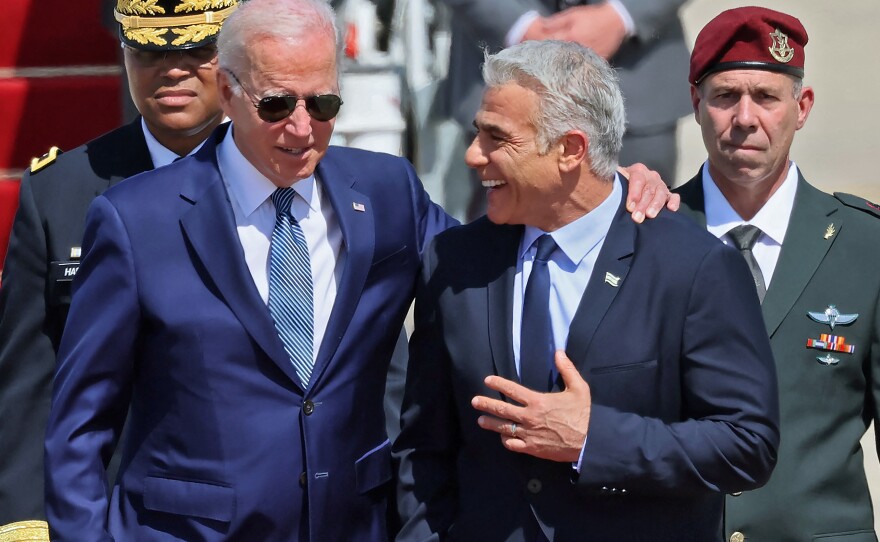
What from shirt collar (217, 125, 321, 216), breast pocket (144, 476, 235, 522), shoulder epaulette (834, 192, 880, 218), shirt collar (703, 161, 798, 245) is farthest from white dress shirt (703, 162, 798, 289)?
breast pocket (144, 476, 235, 522)

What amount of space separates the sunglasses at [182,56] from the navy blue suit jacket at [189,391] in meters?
0.69

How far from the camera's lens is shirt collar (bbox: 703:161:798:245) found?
13.7 ft

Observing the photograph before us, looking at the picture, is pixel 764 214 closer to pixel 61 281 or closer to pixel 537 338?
pixel 537 338

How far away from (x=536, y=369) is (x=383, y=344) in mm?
447

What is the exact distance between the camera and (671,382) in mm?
3467

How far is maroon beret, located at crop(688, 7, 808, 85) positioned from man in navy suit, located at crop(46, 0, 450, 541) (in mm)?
1077

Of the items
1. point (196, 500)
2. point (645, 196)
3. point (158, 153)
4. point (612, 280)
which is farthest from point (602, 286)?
point (158, 153)

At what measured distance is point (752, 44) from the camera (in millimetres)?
4207

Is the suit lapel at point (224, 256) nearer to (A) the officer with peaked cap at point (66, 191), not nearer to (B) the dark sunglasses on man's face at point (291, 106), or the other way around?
(B) the dark sunglasses on man's face at point (291, 106)

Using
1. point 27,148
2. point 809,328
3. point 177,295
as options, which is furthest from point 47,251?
point 27,148

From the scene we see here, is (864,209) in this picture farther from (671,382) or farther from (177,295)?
(177,295)

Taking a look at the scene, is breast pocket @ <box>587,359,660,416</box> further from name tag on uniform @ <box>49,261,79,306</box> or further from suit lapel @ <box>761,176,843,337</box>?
name tag on uniform @ <box>49,261,79,306</box>

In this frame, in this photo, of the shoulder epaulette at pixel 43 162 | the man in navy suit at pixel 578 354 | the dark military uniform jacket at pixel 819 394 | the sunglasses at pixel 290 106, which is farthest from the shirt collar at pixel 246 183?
the dark military uniform jacket at pixel 819 394

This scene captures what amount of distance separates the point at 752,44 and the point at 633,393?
3.89 feet
